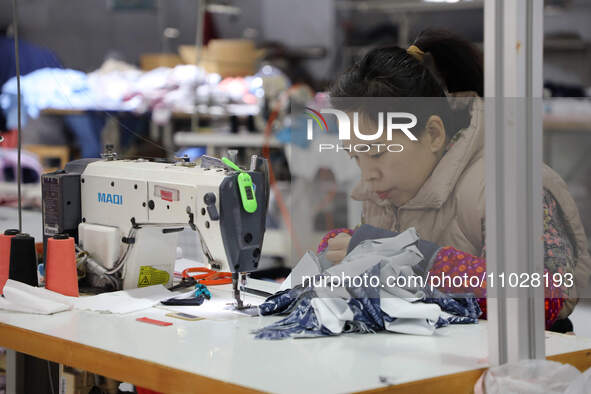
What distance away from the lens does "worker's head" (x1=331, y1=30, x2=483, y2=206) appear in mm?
1371

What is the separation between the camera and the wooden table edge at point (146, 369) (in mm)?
1181

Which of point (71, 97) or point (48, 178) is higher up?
point (71, 97)

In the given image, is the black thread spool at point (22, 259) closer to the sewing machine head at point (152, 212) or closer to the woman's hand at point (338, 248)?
the sewing machine head at point (152, 212)

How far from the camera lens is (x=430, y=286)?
1.47 metres

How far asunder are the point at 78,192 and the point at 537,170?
45.8 inches

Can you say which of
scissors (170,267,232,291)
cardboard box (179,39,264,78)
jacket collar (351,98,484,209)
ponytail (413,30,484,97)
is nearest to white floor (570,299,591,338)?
jacket collar (351,98,484,209)

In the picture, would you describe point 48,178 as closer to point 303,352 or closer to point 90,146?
point 303,352

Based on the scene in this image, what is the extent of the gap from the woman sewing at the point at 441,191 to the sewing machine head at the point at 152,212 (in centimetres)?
22

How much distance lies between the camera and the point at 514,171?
1216 mm

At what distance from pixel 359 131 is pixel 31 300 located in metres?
0.78

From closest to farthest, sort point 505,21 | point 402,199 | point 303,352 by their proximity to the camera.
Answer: point 505,21, point 303,352, point 402,199

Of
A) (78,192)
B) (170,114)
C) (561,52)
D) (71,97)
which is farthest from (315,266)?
(561,52)

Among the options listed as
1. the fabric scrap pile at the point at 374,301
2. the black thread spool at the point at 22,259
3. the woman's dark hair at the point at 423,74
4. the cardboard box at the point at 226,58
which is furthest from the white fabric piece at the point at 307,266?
the cardboard box at the point at 226,58

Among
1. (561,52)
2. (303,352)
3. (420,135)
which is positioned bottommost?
(303,352)
